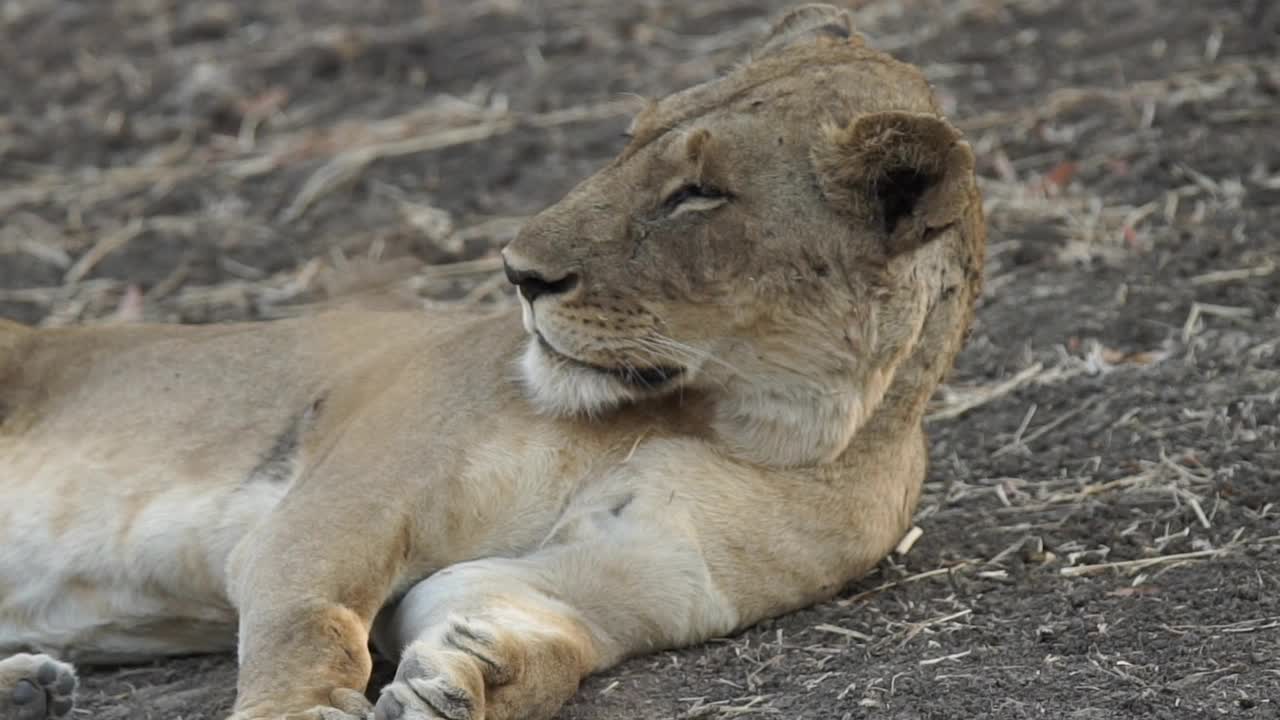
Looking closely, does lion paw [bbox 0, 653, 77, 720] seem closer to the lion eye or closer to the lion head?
the lion head

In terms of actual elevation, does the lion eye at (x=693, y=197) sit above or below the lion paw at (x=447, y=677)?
above

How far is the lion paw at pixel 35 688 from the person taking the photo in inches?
159

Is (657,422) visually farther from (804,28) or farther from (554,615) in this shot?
(804,28)

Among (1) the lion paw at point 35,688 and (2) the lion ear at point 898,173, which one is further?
(1) the lion paw at point 35,688

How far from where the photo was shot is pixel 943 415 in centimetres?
552

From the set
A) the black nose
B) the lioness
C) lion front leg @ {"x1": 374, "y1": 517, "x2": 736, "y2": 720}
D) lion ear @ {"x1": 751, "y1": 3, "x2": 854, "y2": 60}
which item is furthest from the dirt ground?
lion ear @ {"x1": 751, "y1": 3, "x2": 854, "y2": 60}

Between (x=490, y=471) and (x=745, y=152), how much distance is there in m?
0.75

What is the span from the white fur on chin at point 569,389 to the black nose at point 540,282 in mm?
123

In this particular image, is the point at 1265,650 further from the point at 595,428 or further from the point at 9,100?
the point at 9,100

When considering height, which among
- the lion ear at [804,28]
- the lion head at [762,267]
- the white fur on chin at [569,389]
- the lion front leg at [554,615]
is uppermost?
the lion ear at [804,28]

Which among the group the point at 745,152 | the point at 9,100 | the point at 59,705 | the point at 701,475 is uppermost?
the point at 745,152

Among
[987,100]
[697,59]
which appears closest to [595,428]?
[987,100]

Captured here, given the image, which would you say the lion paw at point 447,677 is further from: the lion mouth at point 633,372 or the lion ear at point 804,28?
the lion ear at point 804,28

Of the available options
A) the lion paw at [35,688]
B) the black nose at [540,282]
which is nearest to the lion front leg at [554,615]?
the black nose at [540,282]
